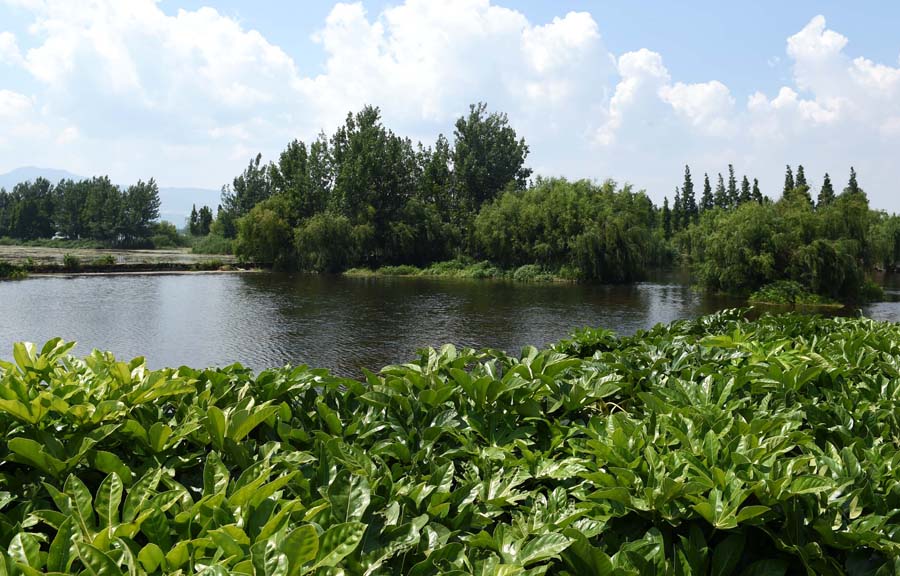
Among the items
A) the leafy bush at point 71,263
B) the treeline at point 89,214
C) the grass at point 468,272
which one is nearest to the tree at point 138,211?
the treeline at point 89,214

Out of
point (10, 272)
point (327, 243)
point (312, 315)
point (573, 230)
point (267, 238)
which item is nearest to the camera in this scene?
point (312, 315)

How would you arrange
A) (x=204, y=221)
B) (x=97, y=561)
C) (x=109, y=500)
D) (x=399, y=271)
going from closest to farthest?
(x=97, y=561), (x=109, y=500), (x=399, y=271), (x=204, y=221)

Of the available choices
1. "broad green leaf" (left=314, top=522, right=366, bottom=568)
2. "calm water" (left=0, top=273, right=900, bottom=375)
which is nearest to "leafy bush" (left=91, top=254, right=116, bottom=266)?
"calm water" (left=0, top=273, right=900, bottom=375)

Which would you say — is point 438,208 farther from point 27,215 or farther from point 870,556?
point 27,215

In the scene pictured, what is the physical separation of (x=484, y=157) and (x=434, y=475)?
168ft

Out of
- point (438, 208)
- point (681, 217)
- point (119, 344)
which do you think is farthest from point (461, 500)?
point (681, 217)

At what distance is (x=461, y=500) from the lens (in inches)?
69.4

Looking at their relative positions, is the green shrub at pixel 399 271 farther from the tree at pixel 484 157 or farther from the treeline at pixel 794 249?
the treeline at pixel 794 249

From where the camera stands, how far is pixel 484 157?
5166cm

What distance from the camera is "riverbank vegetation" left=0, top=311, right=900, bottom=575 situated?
4.66ft

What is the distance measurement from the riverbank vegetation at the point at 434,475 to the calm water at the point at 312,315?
430 inches

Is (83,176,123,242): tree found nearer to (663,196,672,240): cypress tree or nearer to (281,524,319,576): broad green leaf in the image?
(663,196,672,240): cypress tree

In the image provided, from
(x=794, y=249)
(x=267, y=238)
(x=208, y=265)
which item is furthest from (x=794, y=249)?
(x=208, y=265)

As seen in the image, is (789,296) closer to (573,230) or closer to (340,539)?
(573,230)
